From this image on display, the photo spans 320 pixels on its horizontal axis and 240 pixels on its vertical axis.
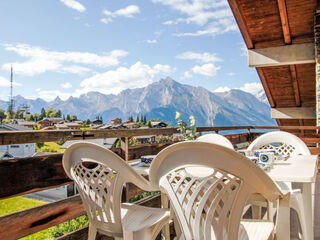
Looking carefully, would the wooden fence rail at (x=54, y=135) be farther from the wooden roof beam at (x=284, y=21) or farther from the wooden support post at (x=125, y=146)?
the wooden roof beam at (x=284, y=21)

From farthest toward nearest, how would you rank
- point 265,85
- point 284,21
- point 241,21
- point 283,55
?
point 265,85 → point 283,55 → point 241,21 → point 284,21

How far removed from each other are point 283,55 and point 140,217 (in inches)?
249

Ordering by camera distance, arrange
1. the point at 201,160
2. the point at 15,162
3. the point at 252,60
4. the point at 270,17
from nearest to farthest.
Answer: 1. the point at 201,160
2. the point at 15,162
3. the point at 270,17
4. the point at 252,60

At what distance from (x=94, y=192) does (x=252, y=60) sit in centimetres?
634

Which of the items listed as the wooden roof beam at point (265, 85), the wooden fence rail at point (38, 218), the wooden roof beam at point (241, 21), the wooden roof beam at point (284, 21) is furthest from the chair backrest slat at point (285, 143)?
the wooden roof beam at point (265, 85)

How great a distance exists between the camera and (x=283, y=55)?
6441mm

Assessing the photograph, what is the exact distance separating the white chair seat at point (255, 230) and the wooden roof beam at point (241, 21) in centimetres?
464

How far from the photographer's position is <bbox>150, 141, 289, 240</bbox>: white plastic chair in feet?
2.74

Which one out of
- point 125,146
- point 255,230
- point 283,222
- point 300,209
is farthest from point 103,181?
point 300,209

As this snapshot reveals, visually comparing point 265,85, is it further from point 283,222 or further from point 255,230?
point 255,230

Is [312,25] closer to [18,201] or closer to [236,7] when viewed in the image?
[236,7]

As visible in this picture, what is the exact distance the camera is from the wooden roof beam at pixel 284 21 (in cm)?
500

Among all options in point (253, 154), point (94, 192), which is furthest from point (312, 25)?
point (94, 192)

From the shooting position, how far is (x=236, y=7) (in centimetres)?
520
